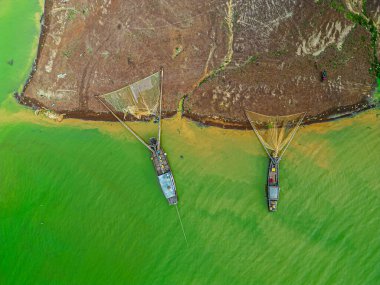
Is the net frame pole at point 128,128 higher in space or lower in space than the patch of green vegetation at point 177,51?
lower

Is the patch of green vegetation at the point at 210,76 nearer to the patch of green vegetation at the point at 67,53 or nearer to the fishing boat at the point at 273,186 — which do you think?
the fishing boat at the point at 273,186

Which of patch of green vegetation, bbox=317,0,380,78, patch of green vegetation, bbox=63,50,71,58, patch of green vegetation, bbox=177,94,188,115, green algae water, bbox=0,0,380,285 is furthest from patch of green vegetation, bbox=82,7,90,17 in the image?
patch of green vegetation, bbox=317,0,380,78

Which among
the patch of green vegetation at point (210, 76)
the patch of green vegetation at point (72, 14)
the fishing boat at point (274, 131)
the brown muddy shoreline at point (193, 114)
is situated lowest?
the fishing boat at point (274, 131)

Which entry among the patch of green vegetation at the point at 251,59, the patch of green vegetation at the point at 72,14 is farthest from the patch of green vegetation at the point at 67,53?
the patch of green vegetation at the point at 251,59

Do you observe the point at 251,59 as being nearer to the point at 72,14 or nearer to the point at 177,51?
the point at 177,51

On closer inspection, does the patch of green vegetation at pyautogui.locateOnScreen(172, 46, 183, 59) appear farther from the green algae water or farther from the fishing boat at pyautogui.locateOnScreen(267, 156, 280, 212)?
the fishing boat at pyautogui.locateOnScreen(267, 156, 280, 212)

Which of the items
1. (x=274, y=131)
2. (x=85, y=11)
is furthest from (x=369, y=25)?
(x=85, y=11)
